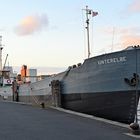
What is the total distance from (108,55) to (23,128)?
5.64m

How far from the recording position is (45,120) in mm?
16234

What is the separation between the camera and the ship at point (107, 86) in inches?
650

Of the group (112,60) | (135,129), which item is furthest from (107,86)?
(135,129)

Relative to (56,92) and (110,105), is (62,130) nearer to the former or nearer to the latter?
(110,105)

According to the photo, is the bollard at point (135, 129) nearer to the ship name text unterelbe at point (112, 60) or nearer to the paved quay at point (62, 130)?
the paved quay at point (62, 130)

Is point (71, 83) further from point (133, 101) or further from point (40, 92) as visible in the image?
point (40, 92)

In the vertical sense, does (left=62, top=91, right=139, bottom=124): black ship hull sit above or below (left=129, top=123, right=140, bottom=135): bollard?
above

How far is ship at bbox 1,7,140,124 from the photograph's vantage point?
1652 centimetres

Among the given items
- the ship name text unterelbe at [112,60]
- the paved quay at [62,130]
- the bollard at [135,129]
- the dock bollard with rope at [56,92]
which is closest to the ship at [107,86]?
the ship name text unterelbe at [112,60]

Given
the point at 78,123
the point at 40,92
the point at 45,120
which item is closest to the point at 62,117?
the point at 45,120

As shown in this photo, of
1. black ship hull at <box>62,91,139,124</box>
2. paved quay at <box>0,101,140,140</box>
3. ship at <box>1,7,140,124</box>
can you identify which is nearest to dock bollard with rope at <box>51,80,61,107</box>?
ship at <box>1,7,140,124</box>

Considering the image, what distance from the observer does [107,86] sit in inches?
700

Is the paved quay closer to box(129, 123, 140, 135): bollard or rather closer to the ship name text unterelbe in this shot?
box(129, 123, 140, 135): bollard

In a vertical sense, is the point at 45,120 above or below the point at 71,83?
below
